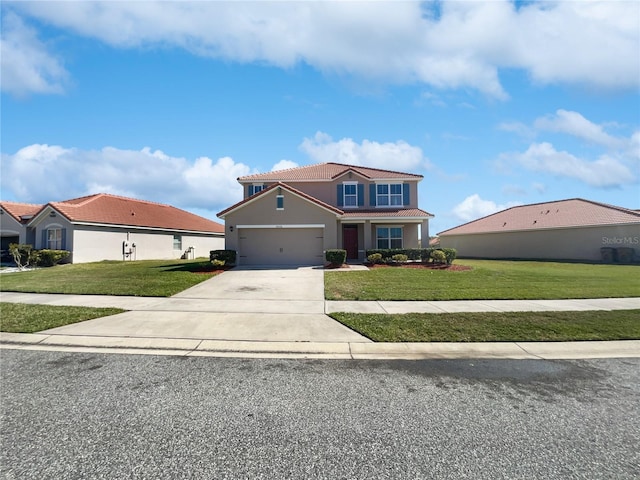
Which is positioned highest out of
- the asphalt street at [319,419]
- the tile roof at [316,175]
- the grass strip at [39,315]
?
the tile roof at [316,175]

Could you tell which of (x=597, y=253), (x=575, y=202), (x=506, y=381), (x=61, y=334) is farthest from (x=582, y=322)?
(x=575, y=202)

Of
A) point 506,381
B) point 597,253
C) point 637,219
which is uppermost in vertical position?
point 637,219

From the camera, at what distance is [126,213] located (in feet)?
93.9

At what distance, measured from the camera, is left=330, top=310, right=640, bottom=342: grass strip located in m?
7.10

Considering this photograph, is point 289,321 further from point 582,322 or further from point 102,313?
point 582,322

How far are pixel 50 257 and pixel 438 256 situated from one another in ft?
83.6

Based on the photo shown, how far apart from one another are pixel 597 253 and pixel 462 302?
74.3ft

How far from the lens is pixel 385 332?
24.2 feet

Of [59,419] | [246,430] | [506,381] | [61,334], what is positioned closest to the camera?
[246,430]

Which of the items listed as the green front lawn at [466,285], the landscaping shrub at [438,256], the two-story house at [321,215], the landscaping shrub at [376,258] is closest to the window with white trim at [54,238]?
the two-story house at [321,215]

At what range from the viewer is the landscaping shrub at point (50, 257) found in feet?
76.7

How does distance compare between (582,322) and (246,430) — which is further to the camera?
(582,322)

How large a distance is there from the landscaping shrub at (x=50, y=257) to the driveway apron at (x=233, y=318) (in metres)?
16.3

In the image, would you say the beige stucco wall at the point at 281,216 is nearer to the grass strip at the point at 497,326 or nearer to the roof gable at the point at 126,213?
the roof gable at the point at 126,213
